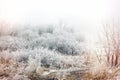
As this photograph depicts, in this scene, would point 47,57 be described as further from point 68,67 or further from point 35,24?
point 35,24

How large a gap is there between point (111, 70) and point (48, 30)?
97 cm

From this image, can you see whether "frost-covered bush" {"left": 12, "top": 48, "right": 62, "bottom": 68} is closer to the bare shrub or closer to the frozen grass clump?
the frozen grass clump

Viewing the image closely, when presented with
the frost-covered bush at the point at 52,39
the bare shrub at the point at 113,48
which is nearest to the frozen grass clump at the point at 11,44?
the frost-covered bush at the point at 52,39

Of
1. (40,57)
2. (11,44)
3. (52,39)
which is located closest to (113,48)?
(52,39)

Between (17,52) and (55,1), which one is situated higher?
(55,1)

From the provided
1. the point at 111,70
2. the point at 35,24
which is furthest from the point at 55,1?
the point at 111,70

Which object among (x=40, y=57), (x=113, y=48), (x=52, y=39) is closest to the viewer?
(x=40, y=57)

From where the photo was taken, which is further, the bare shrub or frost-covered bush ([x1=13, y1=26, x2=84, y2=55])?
frost-covered bush ([x1=13, y1=26, x2=84, y2=55])

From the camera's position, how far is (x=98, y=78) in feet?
8.88

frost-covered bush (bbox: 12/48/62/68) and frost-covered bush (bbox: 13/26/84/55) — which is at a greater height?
frost-covered bush (bbox: 13/26/84/55)

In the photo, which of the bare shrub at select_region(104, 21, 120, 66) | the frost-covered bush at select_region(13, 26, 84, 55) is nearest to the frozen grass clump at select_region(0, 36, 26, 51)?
the frost-covered bush at select_region(13, 26, 84, 55)

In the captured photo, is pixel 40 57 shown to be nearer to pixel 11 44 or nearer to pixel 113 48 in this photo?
pixel 11 44

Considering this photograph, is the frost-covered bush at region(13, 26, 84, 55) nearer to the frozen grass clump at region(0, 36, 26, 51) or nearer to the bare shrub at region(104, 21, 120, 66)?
the frozen grass clump at region(0, 36, 26, 51)

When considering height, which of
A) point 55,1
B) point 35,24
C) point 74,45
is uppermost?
point 55,1
